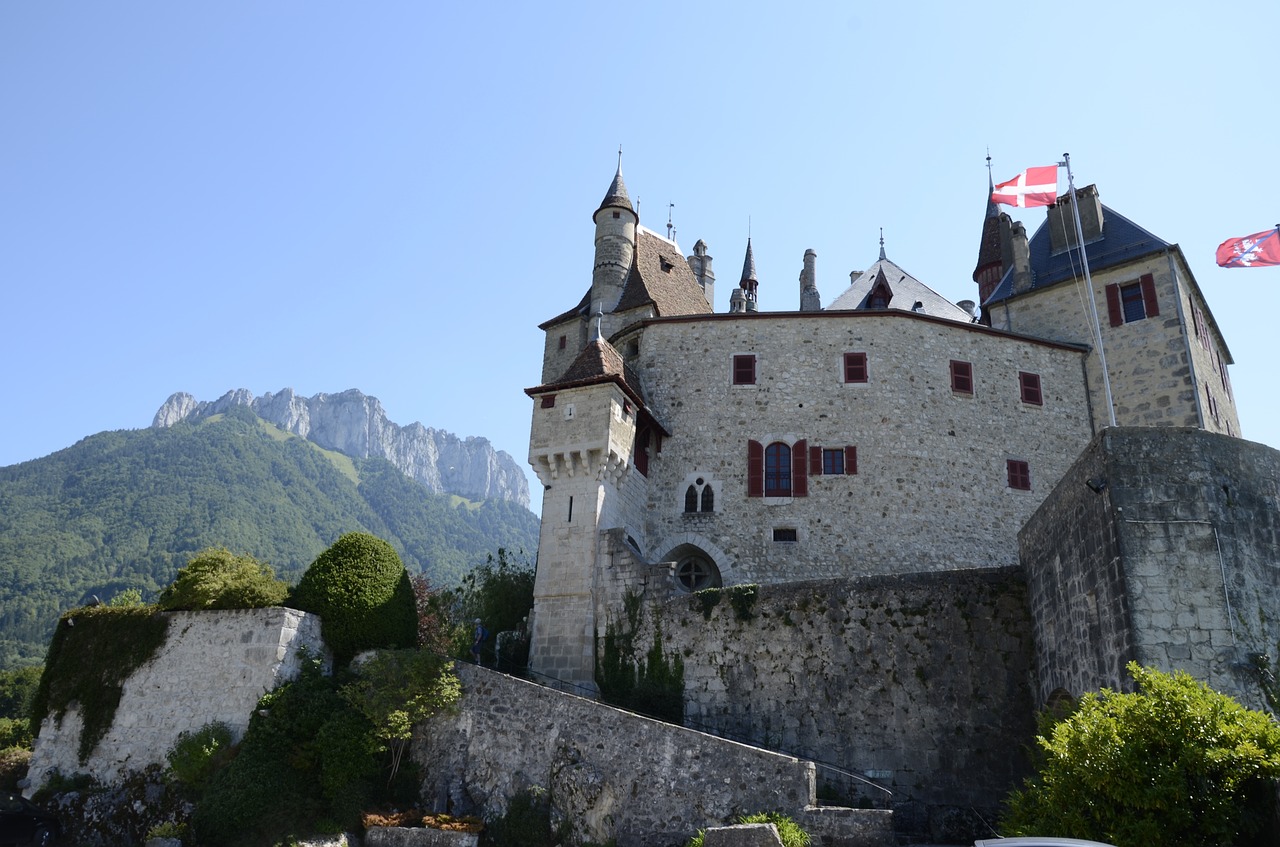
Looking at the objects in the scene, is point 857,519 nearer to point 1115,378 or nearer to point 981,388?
point 981,388

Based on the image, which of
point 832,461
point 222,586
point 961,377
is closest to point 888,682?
point 832,461

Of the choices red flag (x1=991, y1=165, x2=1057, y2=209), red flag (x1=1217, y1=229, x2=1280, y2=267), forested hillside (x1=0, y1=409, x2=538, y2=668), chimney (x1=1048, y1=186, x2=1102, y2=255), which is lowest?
red flag (x1=1217, y1=229, x2=1280, y2=267)

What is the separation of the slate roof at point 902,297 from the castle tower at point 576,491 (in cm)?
936

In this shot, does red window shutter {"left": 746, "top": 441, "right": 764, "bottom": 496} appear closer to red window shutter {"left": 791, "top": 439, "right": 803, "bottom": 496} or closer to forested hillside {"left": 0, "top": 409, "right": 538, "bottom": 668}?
red window shutter {"left": 791, "top": 439, "right": 803, "bottom": 496}

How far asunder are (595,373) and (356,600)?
898 centimetres

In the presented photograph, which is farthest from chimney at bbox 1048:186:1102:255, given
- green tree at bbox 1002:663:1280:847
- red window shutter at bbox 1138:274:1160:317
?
green tree at bbox 1002:663:1280:847

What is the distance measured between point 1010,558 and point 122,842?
23.5m

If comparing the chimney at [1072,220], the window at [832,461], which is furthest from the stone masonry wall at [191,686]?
the chimney at [1072,220]

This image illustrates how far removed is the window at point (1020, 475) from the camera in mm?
28000

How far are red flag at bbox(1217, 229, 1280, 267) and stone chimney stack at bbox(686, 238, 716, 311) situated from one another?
2196 cm

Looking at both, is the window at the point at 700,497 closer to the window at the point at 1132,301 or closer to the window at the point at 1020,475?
the window at the point at 1020,475

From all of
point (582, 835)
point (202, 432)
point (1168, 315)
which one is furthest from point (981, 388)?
point (202, 432)

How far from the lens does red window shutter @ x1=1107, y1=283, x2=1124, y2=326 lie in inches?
1153

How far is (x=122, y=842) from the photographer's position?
19.6m
